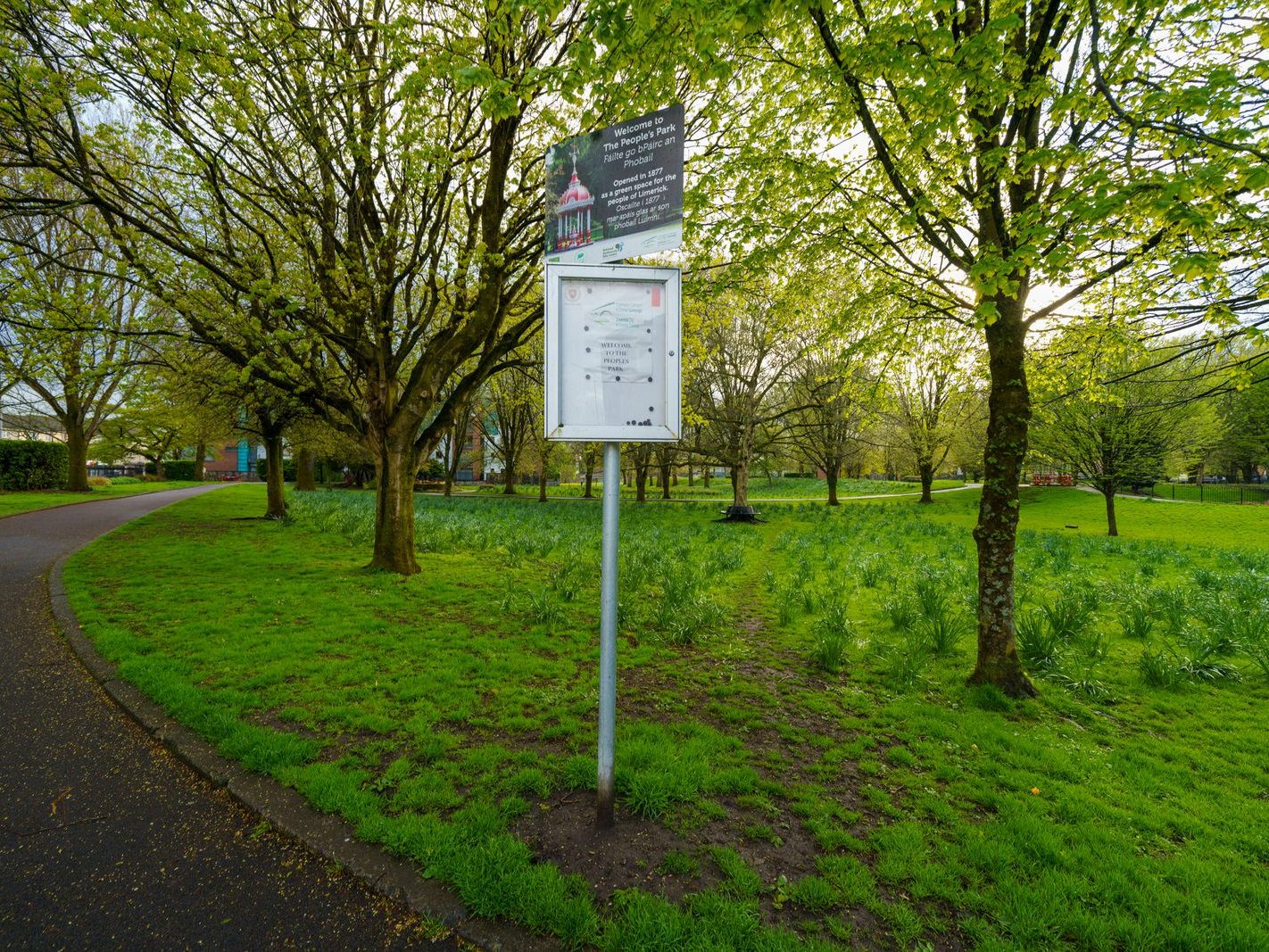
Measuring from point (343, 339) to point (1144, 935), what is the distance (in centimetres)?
1006

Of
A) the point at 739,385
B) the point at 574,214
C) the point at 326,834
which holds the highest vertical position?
the point at 739,385

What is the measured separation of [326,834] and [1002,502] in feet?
18.7

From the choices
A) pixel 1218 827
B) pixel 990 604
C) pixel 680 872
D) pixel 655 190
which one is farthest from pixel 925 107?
pixel 680 872

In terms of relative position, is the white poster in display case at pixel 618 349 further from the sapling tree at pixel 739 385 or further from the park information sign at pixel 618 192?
the sapling tree at pixel 739 385

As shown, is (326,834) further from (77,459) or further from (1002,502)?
(77,459)

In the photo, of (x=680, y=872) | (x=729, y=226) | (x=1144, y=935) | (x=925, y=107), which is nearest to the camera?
(x=1144, y=935)

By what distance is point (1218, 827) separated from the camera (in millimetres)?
3117

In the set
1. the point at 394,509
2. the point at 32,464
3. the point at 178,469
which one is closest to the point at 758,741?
the point at 394,509

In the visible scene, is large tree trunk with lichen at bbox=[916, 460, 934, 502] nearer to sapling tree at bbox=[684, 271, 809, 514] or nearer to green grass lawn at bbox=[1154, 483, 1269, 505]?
sapling tree at bbox=[684, 271, 809, 514]

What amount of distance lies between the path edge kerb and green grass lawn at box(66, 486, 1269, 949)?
0.07 m

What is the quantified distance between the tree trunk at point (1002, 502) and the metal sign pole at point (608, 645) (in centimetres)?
379

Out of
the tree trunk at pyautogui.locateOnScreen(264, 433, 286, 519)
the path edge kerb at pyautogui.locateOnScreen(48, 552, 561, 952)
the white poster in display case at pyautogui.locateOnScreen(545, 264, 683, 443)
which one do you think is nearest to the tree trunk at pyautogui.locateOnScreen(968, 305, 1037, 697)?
the white poster in display case at pyautogui.locateOnScreen(545, 264, 683, 443)

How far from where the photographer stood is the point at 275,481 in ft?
55.3

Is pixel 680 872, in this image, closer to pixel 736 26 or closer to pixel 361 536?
pixel 736 26
